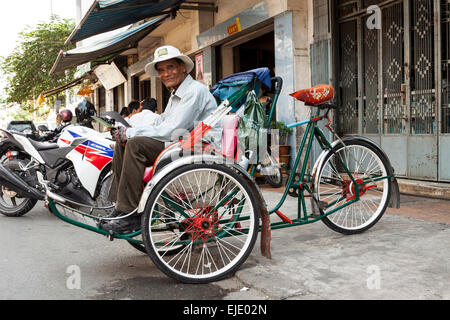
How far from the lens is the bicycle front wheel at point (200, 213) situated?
10.0 feet

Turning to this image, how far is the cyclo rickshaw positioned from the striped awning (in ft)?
19.7

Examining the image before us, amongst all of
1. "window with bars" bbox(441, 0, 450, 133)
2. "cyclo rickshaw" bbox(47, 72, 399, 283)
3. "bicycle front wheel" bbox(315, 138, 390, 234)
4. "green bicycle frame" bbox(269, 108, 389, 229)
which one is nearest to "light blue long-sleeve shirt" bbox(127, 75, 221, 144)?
"cyclo rickshaw" bbox(47, 72, 399, 283)

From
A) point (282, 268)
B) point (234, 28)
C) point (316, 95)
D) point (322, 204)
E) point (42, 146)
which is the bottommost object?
point (282, 268)

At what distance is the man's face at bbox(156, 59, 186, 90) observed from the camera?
366 centimetres

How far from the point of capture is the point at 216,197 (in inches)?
132

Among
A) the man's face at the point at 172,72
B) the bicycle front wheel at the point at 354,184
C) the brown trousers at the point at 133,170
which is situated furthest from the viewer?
the bicycle front wheel at the point at 354,184

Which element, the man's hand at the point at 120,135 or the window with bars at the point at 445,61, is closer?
the man's hand at the point at 120,135

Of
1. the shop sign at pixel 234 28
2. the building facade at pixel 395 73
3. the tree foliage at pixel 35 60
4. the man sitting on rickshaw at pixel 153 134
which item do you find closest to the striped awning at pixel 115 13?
the shop sign at pixel 234 28

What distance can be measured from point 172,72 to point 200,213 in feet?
3.79

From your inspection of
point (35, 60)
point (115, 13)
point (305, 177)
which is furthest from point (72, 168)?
point (35, 60)

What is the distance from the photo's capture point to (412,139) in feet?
21.5

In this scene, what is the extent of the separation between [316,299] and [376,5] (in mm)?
5687

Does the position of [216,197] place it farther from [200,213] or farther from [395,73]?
[395,73]

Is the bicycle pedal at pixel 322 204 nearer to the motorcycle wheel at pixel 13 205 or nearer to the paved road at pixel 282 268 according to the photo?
the paved road at pixel 282 268
